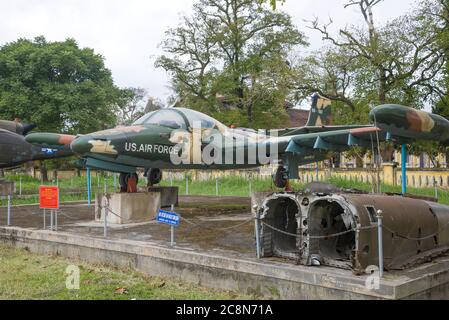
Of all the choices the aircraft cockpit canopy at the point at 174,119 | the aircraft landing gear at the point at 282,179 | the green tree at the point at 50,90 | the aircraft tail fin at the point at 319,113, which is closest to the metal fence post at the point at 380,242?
the aircraft cockpit canopy at the point at 174,119

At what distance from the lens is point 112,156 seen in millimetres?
11031

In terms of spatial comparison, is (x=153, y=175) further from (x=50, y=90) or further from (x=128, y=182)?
(x=50, y=90)

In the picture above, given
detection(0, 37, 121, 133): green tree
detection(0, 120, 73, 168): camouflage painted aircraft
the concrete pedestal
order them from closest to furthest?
the concrete pedestal, detection(0, 120, 73, 168): camouflage painted aircraft, detection(0, 37, 121, 133): green tree

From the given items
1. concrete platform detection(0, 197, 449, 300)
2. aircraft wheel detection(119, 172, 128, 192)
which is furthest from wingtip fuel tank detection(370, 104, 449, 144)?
aircraft wheel detection(119, 172, 128, 192)

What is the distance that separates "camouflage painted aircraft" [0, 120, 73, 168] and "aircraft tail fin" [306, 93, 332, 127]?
9.67 m

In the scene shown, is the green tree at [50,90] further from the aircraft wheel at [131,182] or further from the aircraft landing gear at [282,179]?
the aircraft landing gear at [282,179]

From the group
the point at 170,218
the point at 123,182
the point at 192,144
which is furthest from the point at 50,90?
the point at 170,218

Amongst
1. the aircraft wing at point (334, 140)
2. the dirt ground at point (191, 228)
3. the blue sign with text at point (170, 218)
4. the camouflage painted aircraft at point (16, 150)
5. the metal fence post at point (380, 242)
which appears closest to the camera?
the metal fence post at point (380, 242)

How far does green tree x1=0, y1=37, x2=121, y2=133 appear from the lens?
35281 millimetres

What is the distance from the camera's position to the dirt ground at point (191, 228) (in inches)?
320

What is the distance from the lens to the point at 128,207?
11.5 metres

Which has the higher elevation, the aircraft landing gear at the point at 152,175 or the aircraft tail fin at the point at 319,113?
the aircraft tail fin at the point at 319,113

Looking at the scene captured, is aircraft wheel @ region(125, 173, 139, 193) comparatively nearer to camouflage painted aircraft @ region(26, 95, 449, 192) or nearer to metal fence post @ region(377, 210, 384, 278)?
camouflage painted aircraft @ region(26, 95, 449, 192)

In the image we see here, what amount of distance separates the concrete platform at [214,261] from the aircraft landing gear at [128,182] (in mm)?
1319
